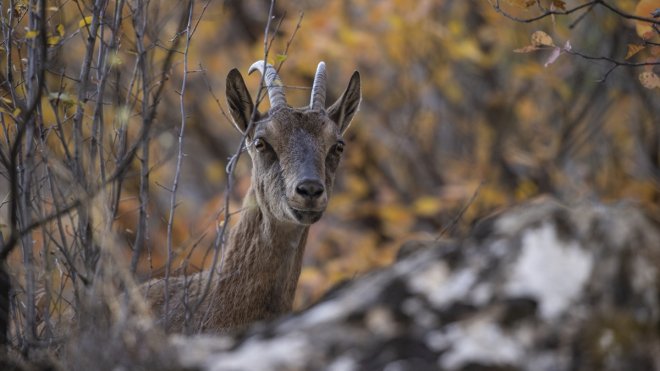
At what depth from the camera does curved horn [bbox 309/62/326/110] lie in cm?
804

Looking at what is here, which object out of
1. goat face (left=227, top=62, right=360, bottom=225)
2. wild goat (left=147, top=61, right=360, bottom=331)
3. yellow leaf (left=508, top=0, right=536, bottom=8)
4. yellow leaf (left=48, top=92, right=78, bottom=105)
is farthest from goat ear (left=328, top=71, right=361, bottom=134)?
yellow leaf (left=48, top=92, right=78, bottom=105)

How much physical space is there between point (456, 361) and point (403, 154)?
12.5 metres

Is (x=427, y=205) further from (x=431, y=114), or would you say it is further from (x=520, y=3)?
(x=520, y=3)

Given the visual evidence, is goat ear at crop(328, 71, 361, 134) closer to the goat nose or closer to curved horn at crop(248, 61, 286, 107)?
curved horn at crop(248, 61, 286, 107)

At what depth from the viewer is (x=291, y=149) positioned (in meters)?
7.55

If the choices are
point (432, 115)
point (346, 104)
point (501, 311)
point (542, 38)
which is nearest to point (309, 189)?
point (346, 104)

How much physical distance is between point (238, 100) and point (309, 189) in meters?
1.35

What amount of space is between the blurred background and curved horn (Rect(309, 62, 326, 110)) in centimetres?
588

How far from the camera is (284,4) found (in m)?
17.9

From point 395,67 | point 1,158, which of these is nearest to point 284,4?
point 395,67

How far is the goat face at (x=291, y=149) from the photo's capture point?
7113 mm

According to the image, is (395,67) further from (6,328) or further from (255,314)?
(6,328)

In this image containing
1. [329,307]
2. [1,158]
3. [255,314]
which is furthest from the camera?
[255,314]

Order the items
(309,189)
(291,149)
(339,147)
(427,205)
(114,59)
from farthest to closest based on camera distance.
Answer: (427,205) < (339,147) < (291,149) < (309,189) < (114,59)
